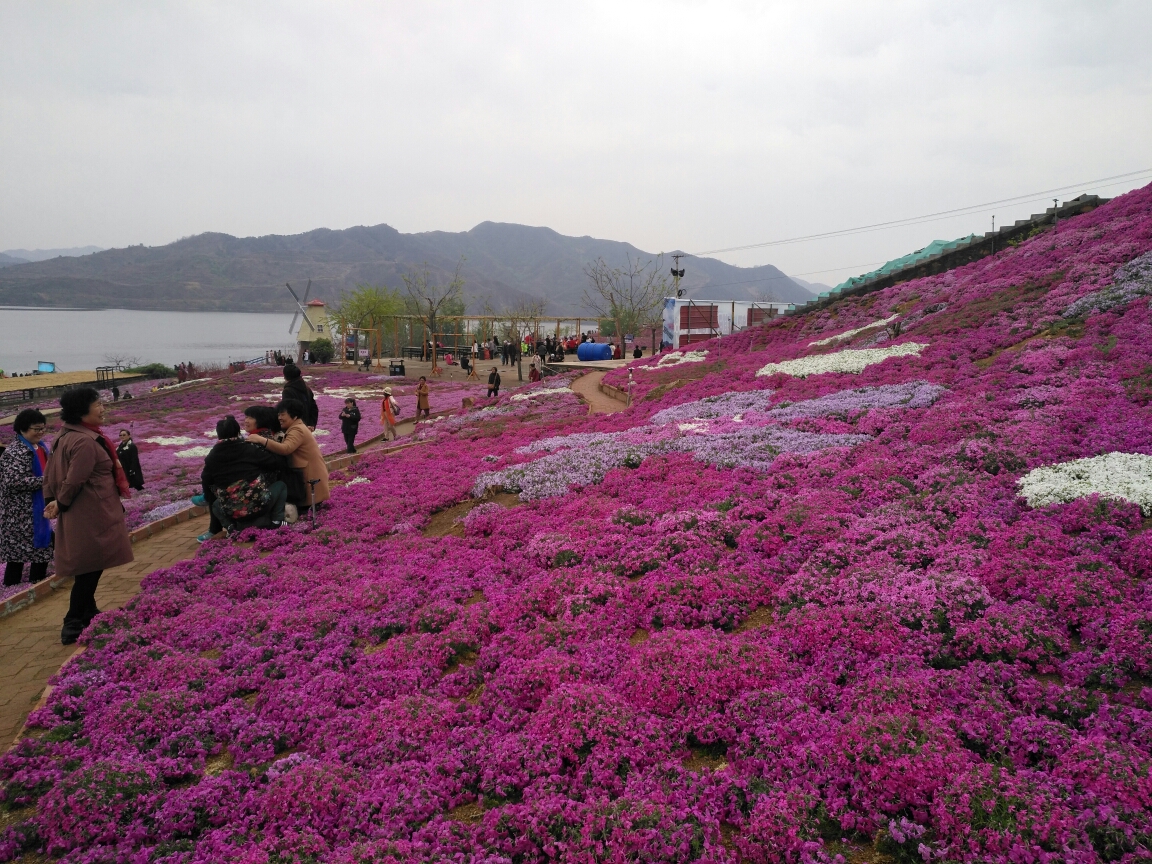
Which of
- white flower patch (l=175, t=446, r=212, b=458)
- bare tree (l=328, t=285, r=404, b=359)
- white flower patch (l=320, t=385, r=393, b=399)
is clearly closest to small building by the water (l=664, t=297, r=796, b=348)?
white flower patch (l=320, t=385, r=393, b=399)

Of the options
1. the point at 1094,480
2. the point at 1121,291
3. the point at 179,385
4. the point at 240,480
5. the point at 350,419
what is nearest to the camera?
the point at 1094,480

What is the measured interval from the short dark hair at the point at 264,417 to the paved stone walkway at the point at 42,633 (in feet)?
7.29

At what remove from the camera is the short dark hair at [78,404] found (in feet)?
23.6

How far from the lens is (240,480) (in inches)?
391

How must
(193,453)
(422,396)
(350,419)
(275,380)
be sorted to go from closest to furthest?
1. (350,419)
2. (193,453)
3. (422,396)
4. (275,380)

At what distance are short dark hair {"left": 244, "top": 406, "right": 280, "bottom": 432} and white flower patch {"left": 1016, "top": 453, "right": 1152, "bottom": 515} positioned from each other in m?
10.0

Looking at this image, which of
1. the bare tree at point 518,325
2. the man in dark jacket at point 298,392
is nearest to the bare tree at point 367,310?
the bare tree at point 518,325

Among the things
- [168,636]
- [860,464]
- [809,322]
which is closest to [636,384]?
[809,322]

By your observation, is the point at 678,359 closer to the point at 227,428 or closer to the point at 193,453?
the point at 193,453

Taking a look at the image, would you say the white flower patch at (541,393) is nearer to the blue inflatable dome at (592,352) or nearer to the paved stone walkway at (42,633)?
the paved stone walkway at (42,633)

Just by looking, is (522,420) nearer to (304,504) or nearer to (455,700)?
(304,504)

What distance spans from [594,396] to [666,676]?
21.9 meters

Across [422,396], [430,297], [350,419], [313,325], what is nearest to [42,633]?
[350,419]

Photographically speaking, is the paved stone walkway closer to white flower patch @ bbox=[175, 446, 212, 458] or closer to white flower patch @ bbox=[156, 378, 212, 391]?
white flower patch @ bbox=[175, 446, 212, 458]
